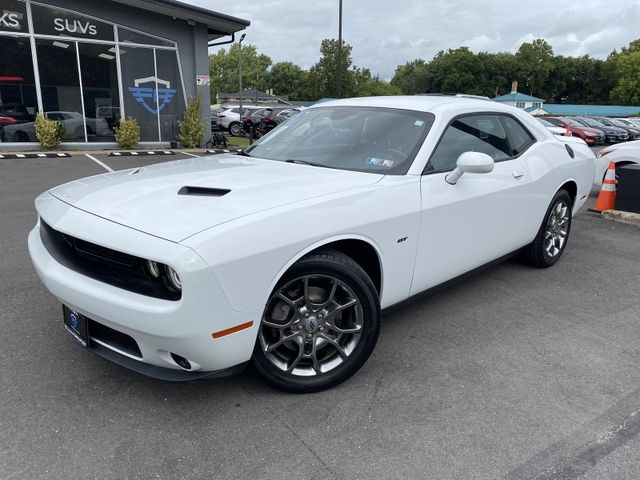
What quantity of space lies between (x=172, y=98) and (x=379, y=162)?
48.2 feet

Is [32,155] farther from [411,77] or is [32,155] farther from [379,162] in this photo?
[411,77]

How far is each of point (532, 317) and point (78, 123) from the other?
1480 cm

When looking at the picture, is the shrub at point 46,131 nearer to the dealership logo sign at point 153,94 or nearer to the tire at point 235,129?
the dealership logo sign at point 153,94

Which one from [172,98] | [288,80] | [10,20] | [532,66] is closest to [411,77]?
[532,66]

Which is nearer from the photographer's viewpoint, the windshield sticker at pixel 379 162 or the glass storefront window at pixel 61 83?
the windshield sticker at pixel 379 162

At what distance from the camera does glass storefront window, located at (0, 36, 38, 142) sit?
13.6 m

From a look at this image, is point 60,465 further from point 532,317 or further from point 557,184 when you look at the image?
point 557,184

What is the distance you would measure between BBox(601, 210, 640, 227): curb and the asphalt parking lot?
12.3ft

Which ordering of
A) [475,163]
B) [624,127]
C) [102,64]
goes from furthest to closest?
[624,127], [102,64], [475,163]

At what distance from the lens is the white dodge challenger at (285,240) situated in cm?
221

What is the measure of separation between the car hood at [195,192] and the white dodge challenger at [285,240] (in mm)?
12

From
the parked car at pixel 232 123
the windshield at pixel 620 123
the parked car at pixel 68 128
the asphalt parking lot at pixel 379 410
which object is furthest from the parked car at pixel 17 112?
the windshield at pixel 620 123

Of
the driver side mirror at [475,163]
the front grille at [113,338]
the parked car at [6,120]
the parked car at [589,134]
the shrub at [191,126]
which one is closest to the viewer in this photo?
the front grille at [113,338]

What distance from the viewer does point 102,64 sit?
1504cm
